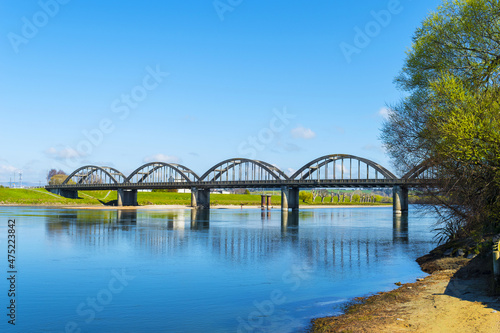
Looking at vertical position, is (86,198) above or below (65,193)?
below

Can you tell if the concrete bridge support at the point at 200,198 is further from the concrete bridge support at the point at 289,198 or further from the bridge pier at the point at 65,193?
the bridge pier at the point at 65,193

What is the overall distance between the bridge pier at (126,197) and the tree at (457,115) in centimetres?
13735

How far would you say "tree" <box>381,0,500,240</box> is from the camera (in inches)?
633

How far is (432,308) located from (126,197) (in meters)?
150

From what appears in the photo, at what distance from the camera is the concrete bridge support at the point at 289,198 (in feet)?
426

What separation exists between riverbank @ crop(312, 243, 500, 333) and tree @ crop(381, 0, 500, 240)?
281 centimetres

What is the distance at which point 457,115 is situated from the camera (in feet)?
53.0

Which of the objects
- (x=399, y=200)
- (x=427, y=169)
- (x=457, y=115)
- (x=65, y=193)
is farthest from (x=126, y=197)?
(x=457, y=115)

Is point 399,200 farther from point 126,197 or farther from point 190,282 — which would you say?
point 190,282

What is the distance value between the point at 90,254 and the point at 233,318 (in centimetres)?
1772

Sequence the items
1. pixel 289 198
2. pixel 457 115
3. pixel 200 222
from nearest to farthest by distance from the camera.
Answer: pixel 457 115, pixel 200 222, pixel 289 198

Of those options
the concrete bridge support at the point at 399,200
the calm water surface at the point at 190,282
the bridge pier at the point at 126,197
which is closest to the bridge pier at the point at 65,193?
the bridge pier at the point at 126,197

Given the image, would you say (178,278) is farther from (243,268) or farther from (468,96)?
(468,96)

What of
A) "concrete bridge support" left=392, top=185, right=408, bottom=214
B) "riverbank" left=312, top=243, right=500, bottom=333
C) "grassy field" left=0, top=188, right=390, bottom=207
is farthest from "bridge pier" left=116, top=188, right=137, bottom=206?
"riverbank" left=312, top=243, right=500, bottom=333
